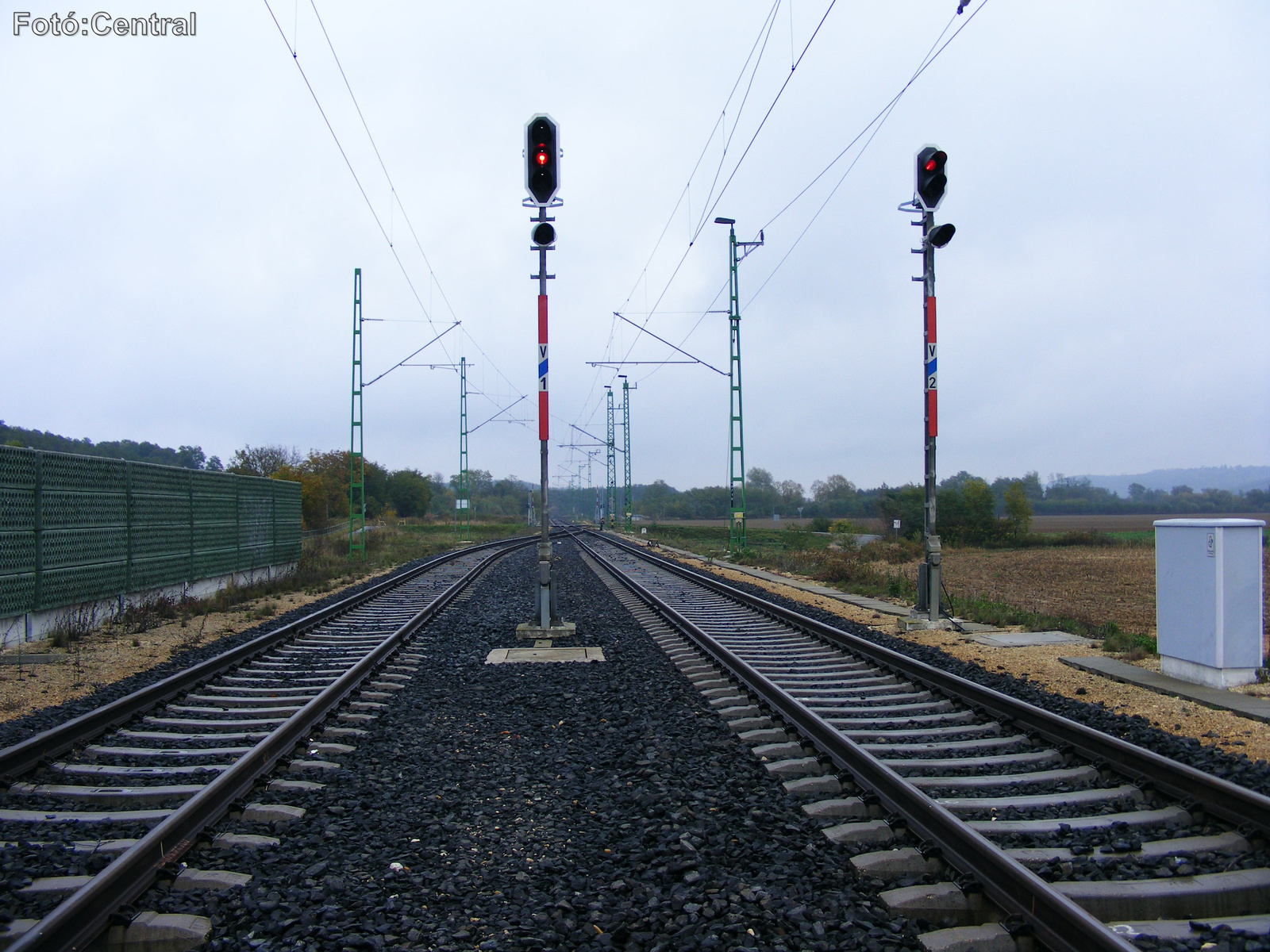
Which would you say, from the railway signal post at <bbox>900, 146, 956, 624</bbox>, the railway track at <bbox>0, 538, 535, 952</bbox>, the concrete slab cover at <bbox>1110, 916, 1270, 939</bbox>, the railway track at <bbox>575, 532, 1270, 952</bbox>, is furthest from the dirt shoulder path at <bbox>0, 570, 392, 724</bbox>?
the railway signal post at <bbox>900, 146, 956, 624</bbox>

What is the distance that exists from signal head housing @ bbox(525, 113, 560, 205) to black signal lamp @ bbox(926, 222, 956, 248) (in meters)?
5.55

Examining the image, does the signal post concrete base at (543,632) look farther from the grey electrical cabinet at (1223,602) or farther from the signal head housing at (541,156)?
the grey electrical cabinet at (1223,602)

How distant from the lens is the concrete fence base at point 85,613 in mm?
10789

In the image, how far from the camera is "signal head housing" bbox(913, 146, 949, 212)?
37.6ft

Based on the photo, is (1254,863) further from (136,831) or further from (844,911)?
(136,831)

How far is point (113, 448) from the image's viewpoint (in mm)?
63031

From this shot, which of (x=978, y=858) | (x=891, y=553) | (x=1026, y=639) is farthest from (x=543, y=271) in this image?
(x=891, y=553)

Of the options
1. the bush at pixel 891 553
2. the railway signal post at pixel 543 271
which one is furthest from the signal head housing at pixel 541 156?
the bush at pixel 891 553

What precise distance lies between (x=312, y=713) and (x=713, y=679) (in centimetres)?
377

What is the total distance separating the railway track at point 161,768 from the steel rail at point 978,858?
336 cm

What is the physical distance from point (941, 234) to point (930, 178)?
2.70ft

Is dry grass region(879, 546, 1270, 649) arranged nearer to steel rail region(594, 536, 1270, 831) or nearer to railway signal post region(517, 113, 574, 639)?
steel rail region(594, 536, 1270, 831)

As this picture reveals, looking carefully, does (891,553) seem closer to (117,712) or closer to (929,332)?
(929,332)

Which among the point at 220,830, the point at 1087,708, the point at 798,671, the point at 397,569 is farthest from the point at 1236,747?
the point at 397,569
